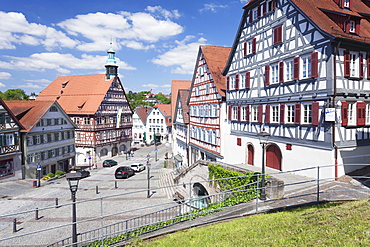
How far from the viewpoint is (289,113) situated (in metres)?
16.6

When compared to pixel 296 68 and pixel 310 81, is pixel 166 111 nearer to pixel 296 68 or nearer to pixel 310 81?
pixel 296 68

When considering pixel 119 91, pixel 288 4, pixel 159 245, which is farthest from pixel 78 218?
pixel 119 91

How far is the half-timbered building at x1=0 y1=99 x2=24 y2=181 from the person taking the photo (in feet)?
88.3

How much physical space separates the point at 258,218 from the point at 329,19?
1274 cm

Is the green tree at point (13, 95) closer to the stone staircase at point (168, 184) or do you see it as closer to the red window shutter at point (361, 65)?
the stone staircase at point (168, 184)

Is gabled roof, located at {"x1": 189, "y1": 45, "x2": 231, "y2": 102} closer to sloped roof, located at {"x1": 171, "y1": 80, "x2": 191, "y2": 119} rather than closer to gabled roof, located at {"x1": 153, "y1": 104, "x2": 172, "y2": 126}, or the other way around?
sloped roof, located at {"x1": 171, "y1": 80, "x2": 191, "y2": 119}

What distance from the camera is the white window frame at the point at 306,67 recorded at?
14.9 meters

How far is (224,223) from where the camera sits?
8.27 meters

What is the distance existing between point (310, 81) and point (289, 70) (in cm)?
204

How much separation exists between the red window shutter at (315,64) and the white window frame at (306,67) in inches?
16.7

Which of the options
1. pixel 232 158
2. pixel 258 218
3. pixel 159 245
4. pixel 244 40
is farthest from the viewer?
pixel 232 158

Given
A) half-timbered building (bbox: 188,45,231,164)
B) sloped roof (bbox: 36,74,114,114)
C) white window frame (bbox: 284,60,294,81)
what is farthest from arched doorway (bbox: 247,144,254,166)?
sloped roof (bbox: 36,74,114,114)

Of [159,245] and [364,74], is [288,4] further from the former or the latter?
[159,245]

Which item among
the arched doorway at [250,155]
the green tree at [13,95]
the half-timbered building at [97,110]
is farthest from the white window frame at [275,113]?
the green tree at [13,95]
